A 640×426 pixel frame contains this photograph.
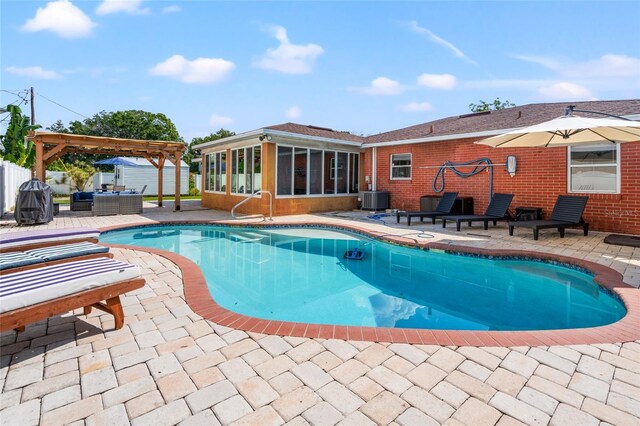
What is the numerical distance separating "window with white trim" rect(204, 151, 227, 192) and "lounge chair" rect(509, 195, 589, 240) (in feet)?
36.7

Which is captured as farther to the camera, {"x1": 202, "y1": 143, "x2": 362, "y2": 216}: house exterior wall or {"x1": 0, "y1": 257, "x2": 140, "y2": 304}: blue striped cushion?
{"x1": 202, "y1": 143, "x2": 362, "y2": 216}: house exterior wall

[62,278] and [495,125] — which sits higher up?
[495,125]

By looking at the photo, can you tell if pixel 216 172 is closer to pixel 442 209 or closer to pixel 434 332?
pixel 442 209

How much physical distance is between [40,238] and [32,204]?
23.2ft

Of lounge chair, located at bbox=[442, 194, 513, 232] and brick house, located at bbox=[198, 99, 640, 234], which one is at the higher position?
brick house, located at bbox=[198, 99, 640, 234]

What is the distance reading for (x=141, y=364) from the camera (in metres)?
2.57

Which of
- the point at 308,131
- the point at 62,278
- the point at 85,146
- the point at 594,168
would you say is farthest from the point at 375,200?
the point at 62,278

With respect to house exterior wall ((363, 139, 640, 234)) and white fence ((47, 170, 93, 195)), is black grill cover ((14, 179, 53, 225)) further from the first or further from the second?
white fence ((47, 170, 93, 195))

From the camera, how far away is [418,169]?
43.1ft

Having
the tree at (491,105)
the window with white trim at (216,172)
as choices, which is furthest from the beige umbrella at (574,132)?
the tree at (491,105)

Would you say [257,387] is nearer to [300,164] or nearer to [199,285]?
[199,285]

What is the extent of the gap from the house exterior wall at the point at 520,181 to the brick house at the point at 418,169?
0.08ft

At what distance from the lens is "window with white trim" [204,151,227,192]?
48.6 feet

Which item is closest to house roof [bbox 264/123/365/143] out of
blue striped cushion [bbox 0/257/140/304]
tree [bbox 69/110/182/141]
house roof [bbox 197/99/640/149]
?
house roof [bbox 197/99/640/149]
